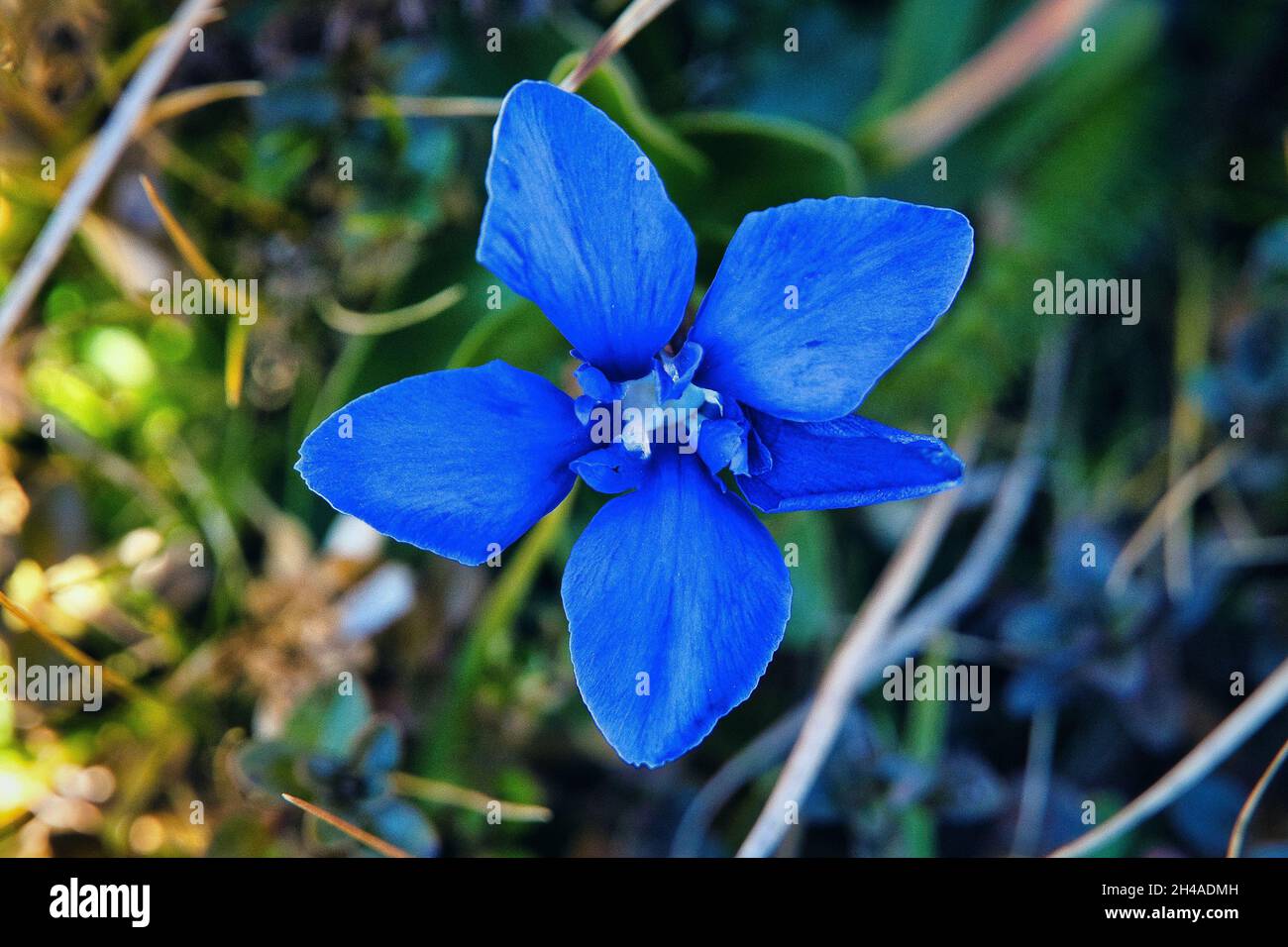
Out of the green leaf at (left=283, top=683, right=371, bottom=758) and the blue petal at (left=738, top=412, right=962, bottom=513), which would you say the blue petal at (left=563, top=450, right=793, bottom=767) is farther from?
the green leaf at (left=283, top=683, right=371, bottom=758)

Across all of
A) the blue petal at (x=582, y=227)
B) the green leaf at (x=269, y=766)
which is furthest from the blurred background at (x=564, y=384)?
the blue petal at (x=582, y=227)

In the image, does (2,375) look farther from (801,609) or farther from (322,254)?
(801,609)

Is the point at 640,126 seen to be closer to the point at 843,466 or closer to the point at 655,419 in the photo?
the point at 655,419

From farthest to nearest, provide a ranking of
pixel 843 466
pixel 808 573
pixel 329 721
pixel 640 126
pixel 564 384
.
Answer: pixel 808 573, pixel 329 721, pixel 564 384, pixel 640 126, pixel 843 466

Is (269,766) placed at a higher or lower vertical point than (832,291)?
lower

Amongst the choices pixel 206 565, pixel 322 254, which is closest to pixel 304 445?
pixel 322 254

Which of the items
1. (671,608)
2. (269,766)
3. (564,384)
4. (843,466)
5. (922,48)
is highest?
(922,48)

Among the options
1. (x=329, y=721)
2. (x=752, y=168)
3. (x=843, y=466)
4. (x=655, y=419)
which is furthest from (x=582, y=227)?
(x=329, y=721)
